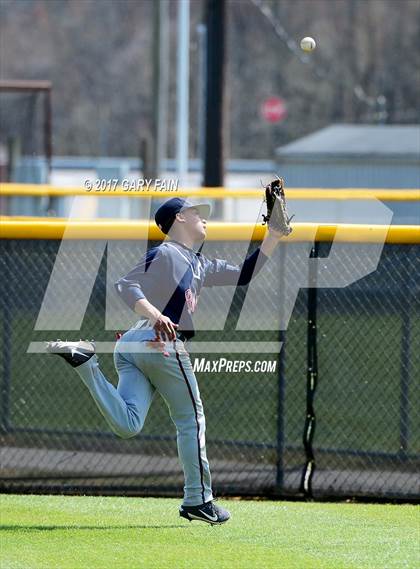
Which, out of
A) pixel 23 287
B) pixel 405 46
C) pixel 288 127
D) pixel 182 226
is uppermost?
pixel 182 226

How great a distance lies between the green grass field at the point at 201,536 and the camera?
218 inches

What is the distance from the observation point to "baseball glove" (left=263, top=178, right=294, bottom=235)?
232 inches

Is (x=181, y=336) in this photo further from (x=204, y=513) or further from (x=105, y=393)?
(x=204, y=513)

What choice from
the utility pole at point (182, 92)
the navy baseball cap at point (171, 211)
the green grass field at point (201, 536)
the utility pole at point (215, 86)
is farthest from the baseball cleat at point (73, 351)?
the utility pole at point (182, 92)

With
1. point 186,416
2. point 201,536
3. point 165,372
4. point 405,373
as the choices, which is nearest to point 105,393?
point 165,372

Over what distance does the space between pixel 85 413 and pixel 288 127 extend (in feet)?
169

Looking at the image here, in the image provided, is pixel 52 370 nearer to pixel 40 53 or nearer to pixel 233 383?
pixel 233 383

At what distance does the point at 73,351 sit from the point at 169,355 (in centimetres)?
48

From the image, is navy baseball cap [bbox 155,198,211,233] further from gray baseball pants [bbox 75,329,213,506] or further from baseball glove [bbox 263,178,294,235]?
gray baseball pants [bbox 75,329,213,506]

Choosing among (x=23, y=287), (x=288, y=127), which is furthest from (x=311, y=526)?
(x=288, y=127)

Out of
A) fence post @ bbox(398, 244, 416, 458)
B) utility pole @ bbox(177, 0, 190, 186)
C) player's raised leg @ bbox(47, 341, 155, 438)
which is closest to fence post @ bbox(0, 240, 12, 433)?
player's raised leg @ bbox(47, 341, 155, 438)

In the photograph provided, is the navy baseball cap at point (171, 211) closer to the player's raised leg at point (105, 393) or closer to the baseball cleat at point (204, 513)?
the player's raised leg at point (105, 393)

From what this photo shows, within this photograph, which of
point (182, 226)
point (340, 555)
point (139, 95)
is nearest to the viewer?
point (340, 555)

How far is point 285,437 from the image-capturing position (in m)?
7.48
